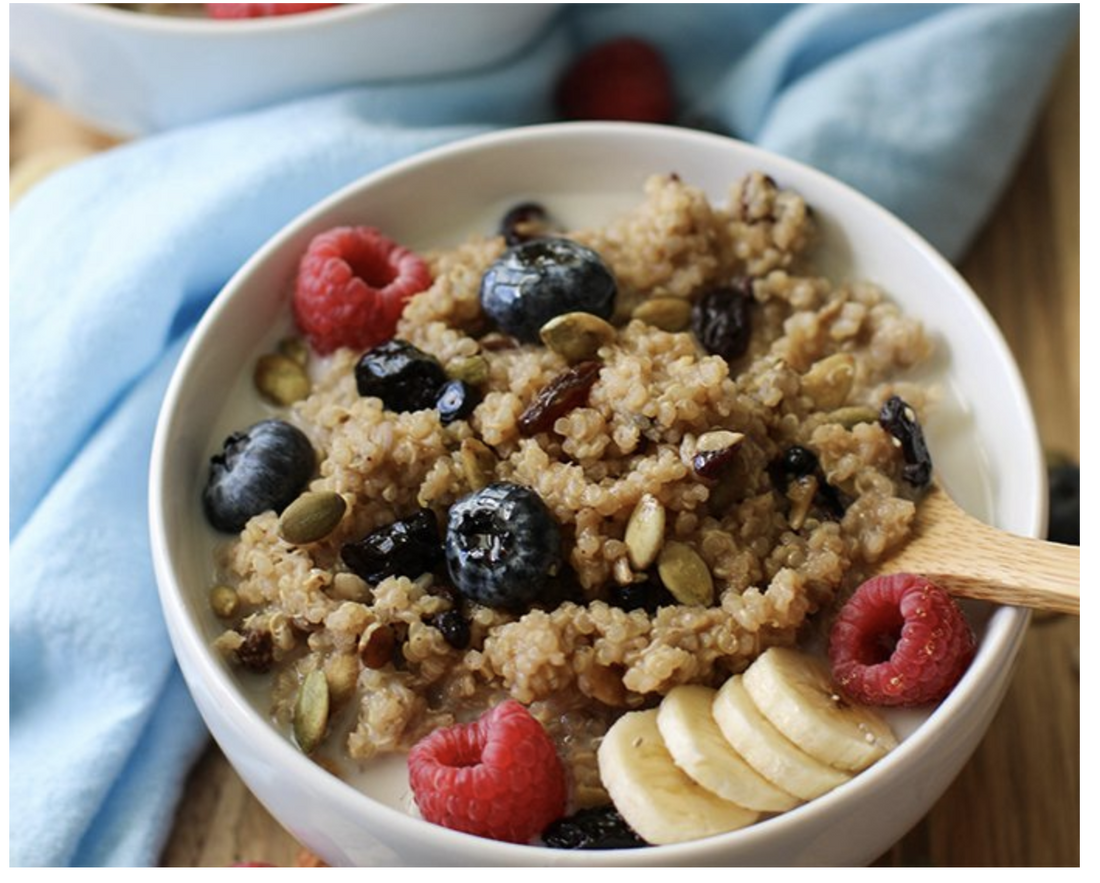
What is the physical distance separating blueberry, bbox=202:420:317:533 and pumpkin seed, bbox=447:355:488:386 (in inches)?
6.6

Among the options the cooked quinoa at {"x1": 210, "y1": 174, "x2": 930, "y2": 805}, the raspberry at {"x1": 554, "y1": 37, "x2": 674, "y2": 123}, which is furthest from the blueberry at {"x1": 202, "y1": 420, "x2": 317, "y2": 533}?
the raspberry at {"x1": 554, "y1": 37, "x2": 674, "y2": 123}

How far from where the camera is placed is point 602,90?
7.04ft

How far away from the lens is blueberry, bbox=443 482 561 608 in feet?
4.25

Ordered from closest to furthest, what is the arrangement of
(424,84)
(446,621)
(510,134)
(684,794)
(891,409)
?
(684,794) → (446,621) → (891,409) → (510,134) → (424,84)

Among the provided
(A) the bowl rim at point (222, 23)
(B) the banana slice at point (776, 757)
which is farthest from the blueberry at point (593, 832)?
(A) the bowl rim at point (222, 23)

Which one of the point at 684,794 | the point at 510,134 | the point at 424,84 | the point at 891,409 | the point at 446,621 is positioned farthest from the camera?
the point at 424,84

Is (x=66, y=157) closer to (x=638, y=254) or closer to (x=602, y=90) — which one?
(x=602, y=90)

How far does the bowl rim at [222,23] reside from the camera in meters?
1.92

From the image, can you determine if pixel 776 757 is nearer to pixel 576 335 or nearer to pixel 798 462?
pixel 798 462

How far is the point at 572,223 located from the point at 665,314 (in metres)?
0.24

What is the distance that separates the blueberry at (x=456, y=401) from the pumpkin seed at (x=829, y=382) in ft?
1.11

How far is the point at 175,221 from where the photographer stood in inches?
72.2

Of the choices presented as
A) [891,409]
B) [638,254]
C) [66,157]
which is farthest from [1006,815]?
[66,157]

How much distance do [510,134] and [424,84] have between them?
0.37m
